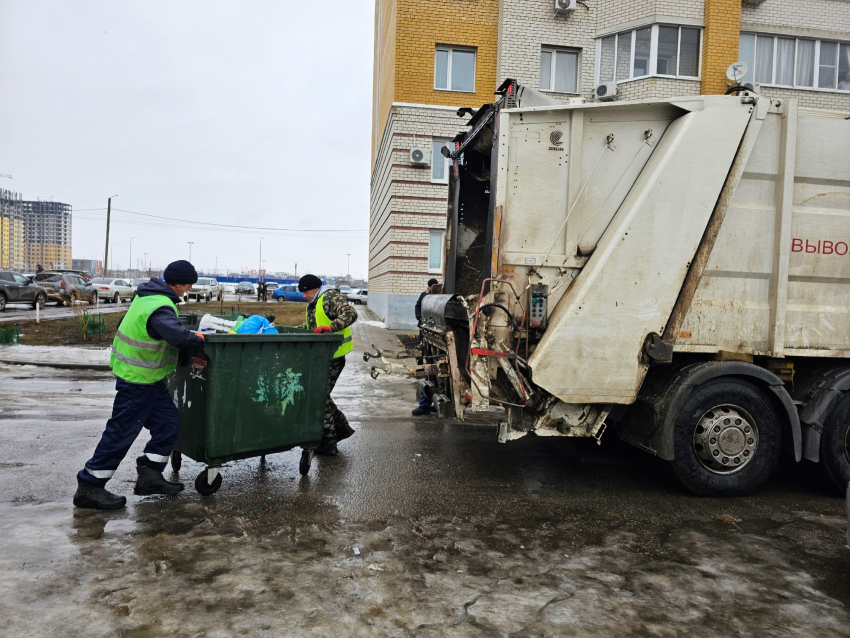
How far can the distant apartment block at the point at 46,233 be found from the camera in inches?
5138

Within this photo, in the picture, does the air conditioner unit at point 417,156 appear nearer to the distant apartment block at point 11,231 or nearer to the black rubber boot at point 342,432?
the black rubber boot at point 342,432

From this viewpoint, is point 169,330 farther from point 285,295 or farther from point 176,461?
point 285,295

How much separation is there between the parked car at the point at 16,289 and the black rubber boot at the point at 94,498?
22.6m

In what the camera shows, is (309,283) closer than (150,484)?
No

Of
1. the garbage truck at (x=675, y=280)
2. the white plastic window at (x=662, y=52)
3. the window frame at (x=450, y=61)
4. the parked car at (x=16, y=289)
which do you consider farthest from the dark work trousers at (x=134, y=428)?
the parked car at (x=16, y=289)

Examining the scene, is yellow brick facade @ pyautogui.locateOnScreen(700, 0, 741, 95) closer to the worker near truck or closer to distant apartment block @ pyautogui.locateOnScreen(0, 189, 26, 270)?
the worker near truck

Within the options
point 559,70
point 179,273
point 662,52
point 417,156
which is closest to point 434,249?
point 417,156

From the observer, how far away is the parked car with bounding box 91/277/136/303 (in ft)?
119

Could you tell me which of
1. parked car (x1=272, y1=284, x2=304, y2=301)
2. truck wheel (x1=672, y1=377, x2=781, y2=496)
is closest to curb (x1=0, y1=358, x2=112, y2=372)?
truck wheel (x1=672, y1=377, x2=781, y2=496)

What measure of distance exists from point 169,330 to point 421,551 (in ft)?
6.77

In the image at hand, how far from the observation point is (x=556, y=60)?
17031mm

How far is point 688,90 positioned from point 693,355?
1310 cm

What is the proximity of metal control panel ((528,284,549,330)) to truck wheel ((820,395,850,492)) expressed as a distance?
7.29 ft

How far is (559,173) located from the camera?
4.51 meters
